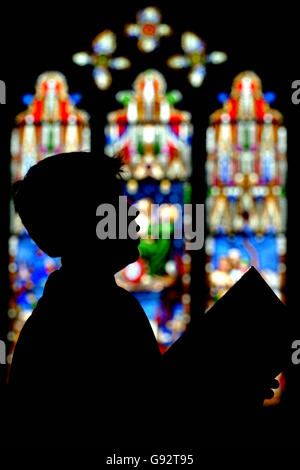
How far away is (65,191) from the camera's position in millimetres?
958

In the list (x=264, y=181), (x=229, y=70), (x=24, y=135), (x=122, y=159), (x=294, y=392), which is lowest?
(x=294, y=392)

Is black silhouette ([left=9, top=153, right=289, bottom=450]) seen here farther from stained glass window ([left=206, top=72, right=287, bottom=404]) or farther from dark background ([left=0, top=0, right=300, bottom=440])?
dark background ([left=0, top=0, right=300, bottom=440])

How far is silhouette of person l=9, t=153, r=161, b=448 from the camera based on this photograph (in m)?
0.86

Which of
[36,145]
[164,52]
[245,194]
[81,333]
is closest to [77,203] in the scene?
[81,333]

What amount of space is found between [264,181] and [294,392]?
3.83ft

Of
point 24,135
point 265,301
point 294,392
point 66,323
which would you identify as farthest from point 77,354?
point 24,135

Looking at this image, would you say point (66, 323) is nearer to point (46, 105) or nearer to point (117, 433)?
point (117, 433)

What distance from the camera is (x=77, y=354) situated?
2.90 feet

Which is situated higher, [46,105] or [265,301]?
[46,105]

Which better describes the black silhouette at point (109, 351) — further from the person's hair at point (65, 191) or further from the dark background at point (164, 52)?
the dark background at point (164, 52)

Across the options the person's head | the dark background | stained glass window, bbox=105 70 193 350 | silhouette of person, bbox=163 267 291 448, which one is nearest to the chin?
the person's head

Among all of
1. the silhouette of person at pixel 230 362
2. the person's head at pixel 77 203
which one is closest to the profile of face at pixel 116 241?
the person's head at pixel 77 203

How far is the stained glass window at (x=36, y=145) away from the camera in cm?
444

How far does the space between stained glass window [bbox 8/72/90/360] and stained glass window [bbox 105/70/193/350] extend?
222 mm
